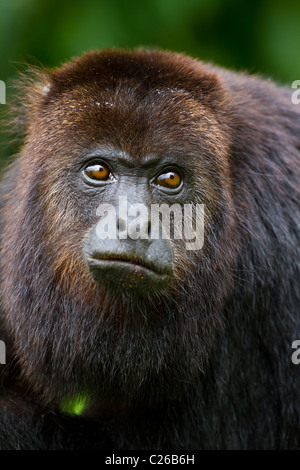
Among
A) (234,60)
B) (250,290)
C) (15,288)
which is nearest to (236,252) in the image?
(250,290)

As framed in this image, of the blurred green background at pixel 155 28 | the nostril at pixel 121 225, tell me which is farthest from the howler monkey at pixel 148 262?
the blurred green background at pixel 155 28

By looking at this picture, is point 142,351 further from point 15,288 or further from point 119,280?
point 15,288

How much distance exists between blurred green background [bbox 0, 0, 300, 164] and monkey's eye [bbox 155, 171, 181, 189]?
10.3 feet

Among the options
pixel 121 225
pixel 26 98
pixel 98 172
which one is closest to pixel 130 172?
pixel 98 172

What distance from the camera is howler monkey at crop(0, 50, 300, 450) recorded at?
12.7 ft

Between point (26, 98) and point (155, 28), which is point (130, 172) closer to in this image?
point (26, 98)

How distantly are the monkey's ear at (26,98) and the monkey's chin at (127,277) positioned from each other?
1.19 m

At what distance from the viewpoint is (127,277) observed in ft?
12.0

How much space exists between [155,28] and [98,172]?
378 centimetres

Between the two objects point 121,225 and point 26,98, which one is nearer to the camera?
point 121,225

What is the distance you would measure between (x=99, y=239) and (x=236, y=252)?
101 cm

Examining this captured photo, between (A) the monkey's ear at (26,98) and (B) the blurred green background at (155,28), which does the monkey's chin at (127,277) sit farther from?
(B) the blurred green background at (155,28)

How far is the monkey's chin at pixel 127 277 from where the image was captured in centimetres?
361

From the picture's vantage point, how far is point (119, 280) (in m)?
3.69
